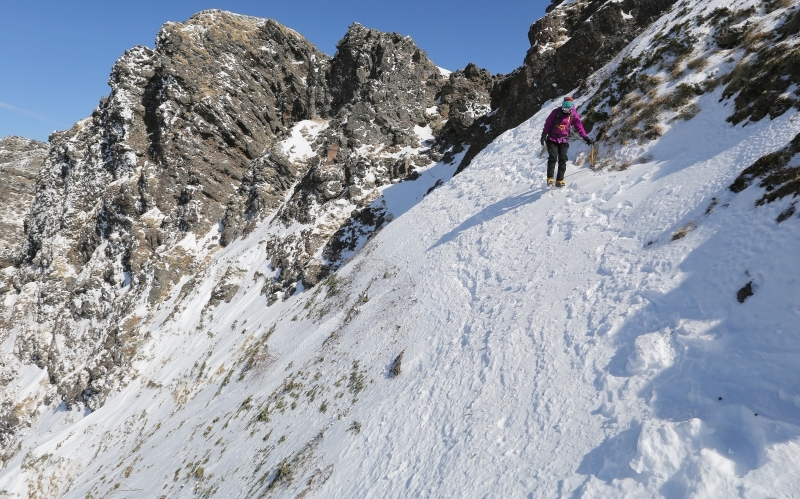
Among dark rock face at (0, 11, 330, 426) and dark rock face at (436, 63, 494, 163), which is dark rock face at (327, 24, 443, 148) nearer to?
dark rock face at (436, 63, 494, 163)

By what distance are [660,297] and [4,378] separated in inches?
2444

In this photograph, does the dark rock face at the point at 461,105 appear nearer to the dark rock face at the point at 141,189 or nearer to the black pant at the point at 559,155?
the dark rock face at the point at 141,189

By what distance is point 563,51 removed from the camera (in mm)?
22594

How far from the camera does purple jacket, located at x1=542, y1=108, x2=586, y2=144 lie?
36.8 feet

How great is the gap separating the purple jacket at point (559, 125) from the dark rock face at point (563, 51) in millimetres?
10676

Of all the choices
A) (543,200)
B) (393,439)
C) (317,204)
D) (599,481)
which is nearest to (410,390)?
(393,439)

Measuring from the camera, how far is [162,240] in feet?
132

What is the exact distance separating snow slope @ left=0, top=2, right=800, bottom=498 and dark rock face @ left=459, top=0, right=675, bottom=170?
4.52m

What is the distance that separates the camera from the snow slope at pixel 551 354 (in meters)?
4.68

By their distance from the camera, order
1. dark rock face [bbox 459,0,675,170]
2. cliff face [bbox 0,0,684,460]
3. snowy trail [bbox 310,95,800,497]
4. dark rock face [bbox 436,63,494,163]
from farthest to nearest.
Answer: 1. dark rock face [bbox 436,63,494,163]
2. cliff face [bbox 0,0,684,460]
3. dark rock face [bbox 459,0,675,170]
4. snowy trail [bbox 310,95,800,497]

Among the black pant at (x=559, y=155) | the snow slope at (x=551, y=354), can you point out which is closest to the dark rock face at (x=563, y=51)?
the snow slope at (x=551, y=354)

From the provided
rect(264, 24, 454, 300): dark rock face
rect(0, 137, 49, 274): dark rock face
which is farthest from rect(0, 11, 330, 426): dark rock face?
rect(0, 137, 49, 274): dark rock face

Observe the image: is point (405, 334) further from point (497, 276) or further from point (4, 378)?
point (4, 378)

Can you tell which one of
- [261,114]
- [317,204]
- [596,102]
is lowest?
[596,102]
